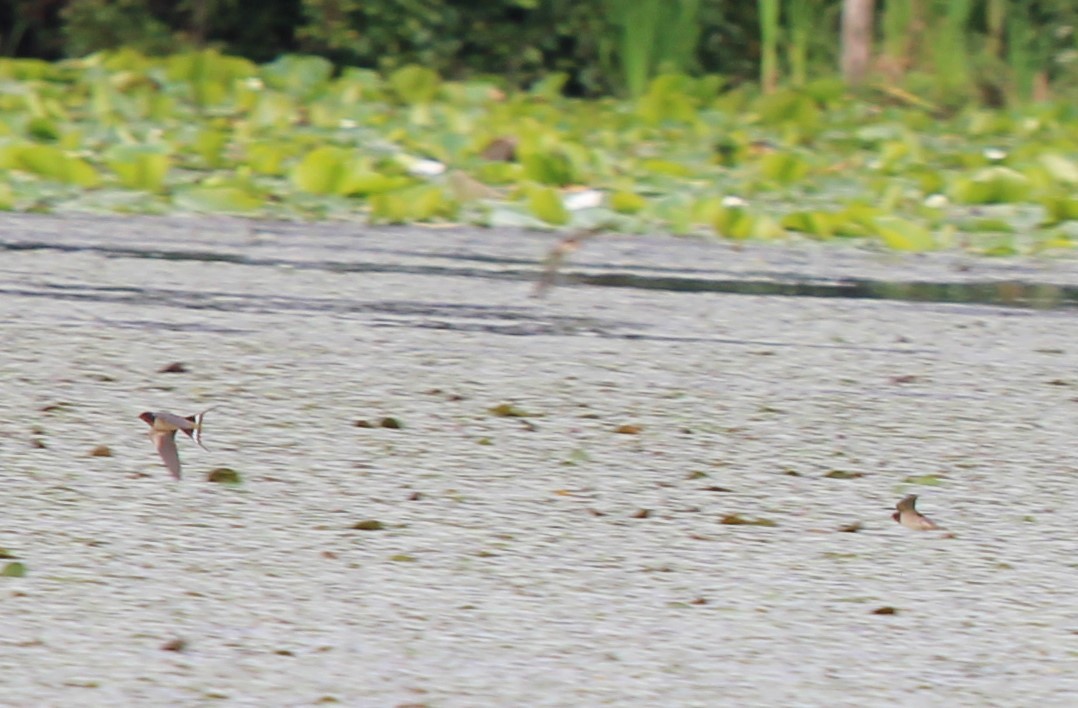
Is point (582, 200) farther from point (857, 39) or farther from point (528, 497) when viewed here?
point (857, 39)

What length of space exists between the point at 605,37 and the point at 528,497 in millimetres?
7534

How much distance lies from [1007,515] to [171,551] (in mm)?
1005

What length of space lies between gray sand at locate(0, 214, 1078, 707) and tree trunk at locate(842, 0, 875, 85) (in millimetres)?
5439

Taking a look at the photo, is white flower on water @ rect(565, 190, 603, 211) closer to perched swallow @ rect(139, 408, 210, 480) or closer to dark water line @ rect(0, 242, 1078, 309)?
dark water line @ rect(0, 242, 1078, 309)

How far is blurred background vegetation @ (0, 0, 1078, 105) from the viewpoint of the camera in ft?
30.1

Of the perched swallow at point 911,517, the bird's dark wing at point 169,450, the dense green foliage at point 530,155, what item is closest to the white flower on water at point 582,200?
the dense green foliage at point 530,155

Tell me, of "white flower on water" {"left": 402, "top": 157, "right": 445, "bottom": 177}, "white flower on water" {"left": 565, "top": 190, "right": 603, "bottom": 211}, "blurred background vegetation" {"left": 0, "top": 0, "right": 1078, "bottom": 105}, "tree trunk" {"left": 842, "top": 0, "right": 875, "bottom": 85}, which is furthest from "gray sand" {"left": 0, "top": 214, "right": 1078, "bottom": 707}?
"tree trunk" {"left": 842, "top": 0, "right": 875, "bottom": 85}

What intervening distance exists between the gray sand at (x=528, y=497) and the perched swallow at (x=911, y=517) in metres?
0.02

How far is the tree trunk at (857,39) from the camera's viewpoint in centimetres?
945

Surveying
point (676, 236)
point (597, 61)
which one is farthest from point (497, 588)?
point (597, 61)

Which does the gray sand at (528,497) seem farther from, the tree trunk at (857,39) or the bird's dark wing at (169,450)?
the tree trunk at (857,39)

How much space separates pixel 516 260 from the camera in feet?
15.8

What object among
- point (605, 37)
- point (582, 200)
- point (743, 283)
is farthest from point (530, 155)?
point (605, 37)

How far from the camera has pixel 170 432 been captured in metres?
2.62
